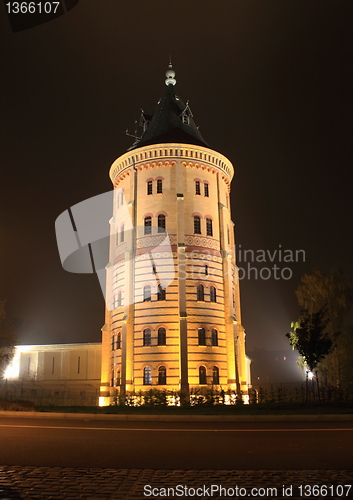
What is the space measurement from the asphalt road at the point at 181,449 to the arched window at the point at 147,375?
22.2 meters

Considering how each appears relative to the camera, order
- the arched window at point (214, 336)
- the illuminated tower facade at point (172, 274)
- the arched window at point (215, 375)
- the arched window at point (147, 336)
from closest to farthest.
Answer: the illuminated tower facade at point (172, 274), the arched window at point (215, 375), the arched window at point (147, 336), the arched window at point (214, 336)

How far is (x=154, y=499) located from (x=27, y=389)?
45079 millimetres

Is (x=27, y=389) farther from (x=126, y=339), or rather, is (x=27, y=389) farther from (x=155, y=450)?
(x=155, y=450)

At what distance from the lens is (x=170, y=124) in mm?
43750

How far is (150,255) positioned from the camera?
38281 mm

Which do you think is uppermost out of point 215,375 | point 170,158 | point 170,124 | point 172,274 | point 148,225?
point 170,124

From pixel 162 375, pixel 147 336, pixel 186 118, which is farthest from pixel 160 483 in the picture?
pixel 186 118

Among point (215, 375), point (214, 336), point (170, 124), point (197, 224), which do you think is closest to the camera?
point (215, 375)

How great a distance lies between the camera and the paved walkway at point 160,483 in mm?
6020

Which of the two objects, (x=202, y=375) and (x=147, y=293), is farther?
(x=147, y=293)

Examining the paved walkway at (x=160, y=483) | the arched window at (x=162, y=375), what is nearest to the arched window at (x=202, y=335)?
the arched window at (x=162, y=375)

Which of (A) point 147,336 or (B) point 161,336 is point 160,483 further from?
(A) point 147,336

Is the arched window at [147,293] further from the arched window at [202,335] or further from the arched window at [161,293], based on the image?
A: the arched window at [202,335]

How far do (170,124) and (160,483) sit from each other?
4031 cm
